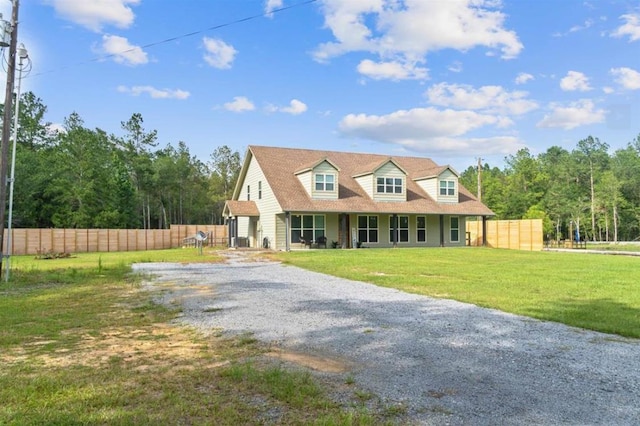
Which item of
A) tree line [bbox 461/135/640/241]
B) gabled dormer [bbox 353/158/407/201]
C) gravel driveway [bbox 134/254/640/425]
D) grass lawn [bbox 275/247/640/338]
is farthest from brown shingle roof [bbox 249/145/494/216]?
tree line [bbox 461/135/640/241]

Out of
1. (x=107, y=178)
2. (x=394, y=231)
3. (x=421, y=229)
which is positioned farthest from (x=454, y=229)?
(x=107, y=178)

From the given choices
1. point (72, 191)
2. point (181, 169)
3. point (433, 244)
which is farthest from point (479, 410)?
point (181, 169)

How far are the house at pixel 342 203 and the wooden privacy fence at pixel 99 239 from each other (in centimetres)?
540

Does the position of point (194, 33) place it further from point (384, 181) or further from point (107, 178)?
point (107, 178)

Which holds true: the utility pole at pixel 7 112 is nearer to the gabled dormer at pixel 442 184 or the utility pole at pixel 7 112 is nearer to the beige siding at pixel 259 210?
the beige siding at pixel 259 210

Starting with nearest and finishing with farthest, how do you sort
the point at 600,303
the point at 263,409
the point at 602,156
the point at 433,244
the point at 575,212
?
the point at 263,409
the point at 600,303
the point at 433,244
the point at 575,212
the point at 602,156

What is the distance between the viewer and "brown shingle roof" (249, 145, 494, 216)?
2592 cm

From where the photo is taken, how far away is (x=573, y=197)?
57031 millimetres

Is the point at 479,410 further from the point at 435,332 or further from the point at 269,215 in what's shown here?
the point at 269,215

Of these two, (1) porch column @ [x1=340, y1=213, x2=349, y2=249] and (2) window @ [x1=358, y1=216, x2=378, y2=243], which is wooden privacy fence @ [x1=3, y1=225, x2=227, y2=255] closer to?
(1) porch column @ [x1=340, y1=213, x2=349, y2=249]

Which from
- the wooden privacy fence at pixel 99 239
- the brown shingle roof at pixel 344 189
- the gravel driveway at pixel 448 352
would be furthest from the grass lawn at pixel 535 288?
the wooden privacy fence at pixel 99 239

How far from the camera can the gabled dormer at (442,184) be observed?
3044 centimetres

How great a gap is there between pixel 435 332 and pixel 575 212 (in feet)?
176

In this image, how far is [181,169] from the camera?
52.6 meters
